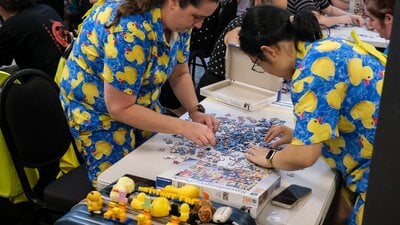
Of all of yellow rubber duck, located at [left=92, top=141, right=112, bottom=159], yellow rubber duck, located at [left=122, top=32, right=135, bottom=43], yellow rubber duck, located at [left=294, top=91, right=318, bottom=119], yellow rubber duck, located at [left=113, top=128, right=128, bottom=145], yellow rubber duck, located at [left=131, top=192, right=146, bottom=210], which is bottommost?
yellow rubber duck, located at [left=92, top=141, right=112, bottom=159]

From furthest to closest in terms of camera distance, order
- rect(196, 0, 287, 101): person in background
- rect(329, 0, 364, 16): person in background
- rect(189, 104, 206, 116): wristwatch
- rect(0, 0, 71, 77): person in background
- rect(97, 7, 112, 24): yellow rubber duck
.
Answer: rect(329, 0, 364, 16): person in background → rect(0, 0, 71, 77): person in background → rect(196, 0, 287, 101): person in background → rect(189, 104, 206, 116): wristwatch → rect(97, 7, 112, 24): yellow rubber duck

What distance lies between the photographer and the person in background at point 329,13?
3438 millimetres

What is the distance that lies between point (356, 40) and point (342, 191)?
0.51m

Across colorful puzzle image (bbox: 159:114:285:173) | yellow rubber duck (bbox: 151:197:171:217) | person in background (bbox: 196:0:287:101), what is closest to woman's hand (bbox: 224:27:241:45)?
person in background (bbox: 196:0:287:101)

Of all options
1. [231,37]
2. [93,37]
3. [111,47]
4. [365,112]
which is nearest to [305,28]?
[365,112]

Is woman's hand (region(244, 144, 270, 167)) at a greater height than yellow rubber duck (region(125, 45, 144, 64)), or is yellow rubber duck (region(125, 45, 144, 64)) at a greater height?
yellow rubber duck (region(125, 45, 144, 64))

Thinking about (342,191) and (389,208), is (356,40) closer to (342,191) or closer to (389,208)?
(342,191)

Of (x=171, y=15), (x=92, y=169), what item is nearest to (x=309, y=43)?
(x=171, y=15)

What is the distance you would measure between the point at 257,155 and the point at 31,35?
1883mm

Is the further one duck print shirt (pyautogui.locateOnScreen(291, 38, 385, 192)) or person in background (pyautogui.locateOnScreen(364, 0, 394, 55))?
person in background (pyautogui.locateOnScreen(364, 0, 394, 55))

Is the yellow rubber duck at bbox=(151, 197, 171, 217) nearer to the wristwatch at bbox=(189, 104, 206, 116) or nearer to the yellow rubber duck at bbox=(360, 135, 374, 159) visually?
the yellow rubber duck at bbox=(360, 135, 374, 159)

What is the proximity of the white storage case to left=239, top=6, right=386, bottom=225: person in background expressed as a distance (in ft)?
1.72

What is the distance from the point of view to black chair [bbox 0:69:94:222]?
1840 millimetres

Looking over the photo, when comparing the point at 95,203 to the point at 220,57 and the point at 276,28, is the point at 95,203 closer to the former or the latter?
the point at 276,28
